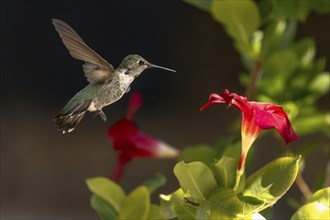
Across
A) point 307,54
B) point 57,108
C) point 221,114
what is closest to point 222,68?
point 221,114

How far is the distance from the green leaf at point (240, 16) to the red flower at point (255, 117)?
317 mm

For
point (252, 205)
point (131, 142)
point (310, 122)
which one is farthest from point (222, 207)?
point (310, 122)

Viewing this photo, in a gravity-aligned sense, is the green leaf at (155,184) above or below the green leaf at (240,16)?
below

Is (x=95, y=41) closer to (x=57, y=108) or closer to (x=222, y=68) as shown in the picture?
(x=57, y=108)

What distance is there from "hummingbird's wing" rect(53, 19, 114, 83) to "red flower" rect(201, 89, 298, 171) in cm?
10

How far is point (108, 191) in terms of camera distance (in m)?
0.99

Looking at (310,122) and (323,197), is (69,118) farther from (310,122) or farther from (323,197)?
(310,122)

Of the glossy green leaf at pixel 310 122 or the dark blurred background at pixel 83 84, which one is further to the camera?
the dark blurred background at pixel 83 84

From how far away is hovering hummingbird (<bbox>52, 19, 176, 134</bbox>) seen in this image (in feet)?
2.29

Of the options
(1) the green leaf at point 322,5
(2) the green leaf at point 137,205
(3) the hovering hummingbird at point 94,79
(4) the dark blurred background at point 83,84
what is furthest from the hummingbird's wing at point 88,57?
(4) the dark blurred background at point 83,84

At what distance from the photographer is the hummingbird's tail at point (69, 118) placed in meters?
0.69

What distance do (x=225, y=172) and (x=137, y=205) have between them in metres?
0.16

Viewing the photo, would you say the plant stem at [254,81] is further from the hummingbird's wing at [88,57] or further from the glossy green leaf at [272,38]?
the hummingbird's wing at [88,57]

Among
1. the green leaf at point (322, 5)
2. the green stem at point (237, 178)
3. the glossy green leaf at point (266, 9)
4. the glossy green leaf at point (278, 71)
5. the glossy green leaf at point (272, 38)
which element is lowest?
the green stem at point (237, 178)
